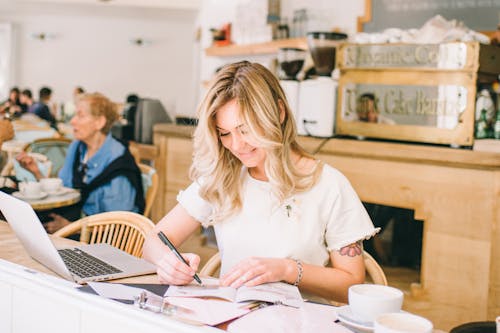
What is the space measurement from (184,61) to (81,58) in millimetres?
2206

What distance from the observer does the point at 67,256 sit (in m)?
1.73

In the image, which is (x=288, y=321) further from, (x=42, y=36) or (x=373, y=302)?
(x=42, y=36)

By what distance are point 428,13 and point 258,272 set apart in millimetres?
2850

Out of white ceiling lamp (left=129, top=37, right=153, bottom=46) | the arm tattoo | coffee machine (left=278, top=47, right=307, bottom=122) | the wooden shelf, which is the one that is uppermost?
white ceiling lamp (left=129, top=37, right=153, bottom=46)

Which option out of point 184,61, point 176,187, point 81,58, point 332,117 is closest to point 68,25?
point 81,58

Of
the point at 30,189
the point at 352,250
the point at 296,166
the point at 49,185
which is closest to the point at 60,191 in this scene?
the point at 49,185

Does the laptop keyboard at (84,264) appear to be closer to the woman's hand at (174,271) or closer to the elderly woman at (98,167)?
the woman's hand at (174,271)

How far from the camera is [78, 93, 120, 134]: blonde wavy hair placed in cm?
384

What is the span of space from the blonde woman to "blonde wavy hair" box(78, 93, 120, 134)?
1973 mm

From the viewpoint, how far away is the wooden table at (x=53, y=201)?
126 inches

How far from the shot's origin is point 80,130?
3.77m

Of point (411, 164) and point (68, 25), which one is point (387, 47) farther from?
point (68, 25)

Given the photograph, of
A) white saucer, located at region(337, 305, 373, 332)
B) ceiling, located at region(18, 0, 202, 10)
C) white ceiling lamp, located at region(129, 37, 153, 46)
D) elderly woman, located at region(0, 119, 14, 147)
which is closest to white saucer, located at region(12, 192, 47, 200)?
elderly woman, located at region(0, 119, 14, 147)

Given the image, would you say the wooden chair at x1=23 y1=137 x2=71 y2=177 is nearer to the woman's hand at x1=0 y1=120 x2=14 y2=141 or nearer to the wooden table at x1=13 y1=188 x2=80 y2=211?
the wooden table at x1=13 y1=188 x2=80 y2=211
